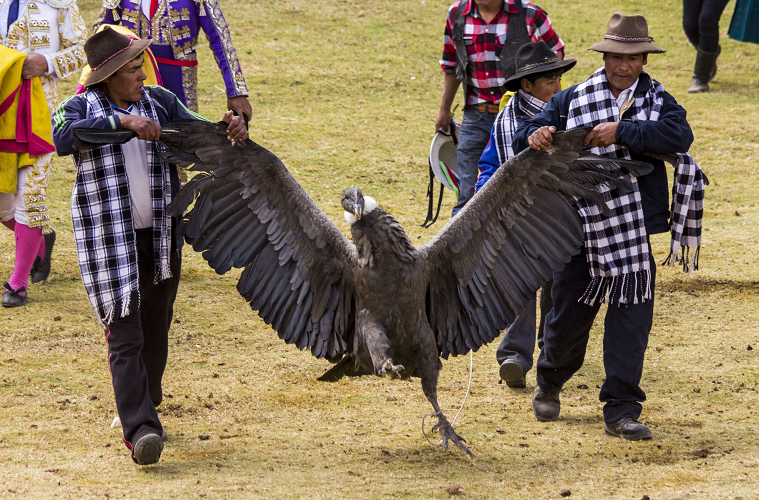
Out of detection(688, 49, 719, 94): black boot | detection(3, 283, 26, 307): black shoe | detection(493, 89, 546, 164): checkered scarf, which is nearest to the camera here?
detection(493, 89, 546, 164): checkered scarf

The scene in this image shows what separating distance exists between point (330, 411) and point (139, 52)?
2257 mm

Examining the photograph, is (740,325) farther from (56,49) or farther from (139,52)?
(56,49)

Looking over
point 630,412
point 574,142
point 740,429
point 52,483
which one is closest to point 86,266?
point 52,483

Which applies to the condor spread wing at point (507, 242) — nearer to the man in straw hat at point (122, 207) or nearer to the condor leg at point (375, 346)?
the condor leg at point (375, 346)

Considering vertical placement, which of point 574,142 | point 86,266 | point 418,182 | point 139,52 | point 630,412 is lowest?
point 418,182

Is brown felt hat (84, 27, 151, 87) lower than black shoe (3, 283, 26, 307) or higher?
higher

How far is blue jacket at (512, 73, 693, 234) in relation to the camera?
408cm

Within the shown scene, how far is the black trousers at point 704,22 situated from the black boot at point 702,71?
0.28 ft

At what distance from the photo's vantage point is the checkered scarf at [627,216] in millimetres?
4328

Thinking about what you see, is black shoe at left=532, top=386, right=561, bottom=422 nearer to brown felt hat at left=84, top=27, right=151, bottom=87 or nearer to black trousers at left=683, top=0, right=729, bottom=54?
brown felt hat at left=84, top=27, right=151, bottom=87

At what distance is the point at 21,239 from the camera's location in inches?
253

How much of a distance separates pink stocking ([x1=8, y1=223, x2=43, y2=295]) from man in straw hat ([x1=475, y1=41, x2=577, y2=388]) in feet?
11.6

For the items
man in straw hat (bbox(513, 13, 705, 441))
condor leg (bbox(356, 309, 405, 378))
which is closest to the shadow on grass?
man in straw hat (bbox(513, 13, 705, 441))

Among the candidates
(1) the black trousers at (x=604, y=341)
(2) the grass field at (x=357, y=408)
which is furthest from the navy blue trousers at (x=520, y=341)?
(1) the black trousers at (x=604, y=341)
